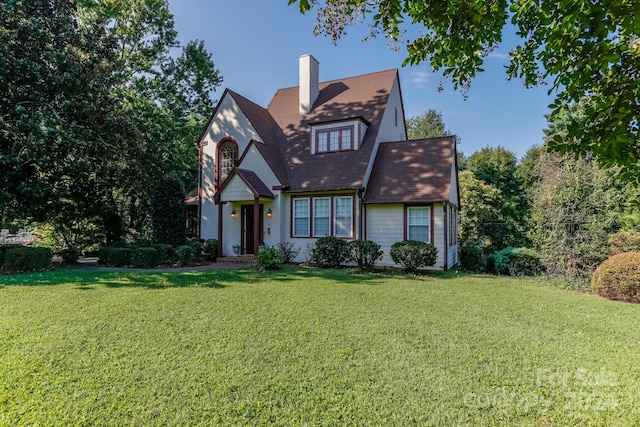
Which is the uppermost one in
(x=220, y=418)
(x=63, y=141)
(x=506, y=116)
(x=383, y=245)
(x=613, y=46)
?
(x=506, y=116)

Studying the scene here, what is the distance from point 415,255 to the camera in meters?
12.0

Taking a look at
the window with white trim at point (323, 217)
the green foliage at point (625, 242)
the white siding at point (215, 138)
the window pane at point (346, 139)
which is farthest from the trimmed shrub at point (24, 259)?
the green foliage at point (625, 242)

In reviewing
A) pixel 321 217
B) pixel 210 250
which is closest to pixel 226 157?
pixel 210 250

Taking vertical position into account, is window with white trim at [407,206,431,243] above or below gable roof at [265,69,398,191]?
below

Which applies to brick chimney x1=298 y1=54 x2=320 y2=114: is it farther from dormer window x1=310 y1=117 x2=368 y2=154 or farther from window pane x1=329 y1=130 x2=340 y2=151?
window pane x1=329 y1=130 x2=340 y2=151

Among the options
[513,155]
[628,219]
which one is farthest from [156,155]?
[513,155]

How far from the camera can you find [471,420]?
3449 millimetres

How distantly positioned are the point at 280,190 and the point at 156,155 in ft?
26.9

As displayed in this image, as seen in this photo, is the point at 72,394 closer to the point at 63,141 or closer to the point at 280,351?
the point at 280,351

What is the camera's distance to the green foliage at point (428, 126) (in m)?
38.2

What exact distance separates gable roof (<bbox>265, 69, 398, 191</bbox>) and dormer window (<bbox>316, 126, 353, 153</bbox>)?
11.5 inches

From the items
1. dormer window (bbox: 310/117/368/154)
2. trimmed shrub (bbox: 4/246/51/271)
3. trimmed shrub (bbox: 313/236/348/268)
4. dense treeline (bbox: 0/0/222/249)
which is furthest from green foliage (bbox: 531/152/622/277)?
trimmed shrub (bbox: 4/246/51/271)

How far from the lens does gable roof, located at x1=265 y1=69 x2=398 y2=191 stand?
1513 centimetres

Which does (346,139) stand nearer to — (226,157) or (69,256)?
(226,157)
